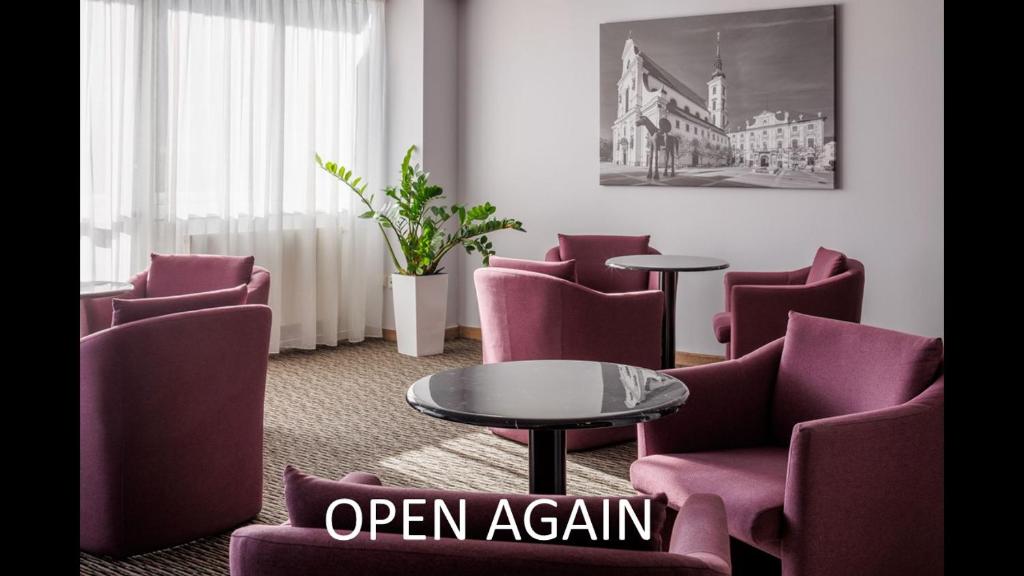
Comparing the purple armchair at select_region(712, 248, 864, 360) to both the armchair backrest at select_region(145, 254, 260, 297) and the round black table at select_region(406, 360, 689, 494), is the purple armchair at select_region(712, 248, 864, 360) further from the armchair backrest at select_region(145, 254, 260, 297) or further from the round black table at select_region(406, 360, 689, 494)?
the armchair backrest at select_region(145, 254, 260, 297)

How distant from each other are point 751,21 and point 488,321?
3.24m

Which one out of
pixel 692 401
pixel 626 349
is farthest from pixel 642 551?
pixel 626 349

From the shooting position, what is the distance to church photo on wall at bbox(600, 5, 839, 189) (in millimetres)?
6363

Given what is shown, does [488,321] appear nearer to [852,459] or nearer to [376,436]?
[376,436]

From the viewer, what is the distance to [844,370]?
9.79ft

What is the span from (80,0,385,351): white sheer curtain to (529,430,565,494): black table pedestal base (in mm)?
4461

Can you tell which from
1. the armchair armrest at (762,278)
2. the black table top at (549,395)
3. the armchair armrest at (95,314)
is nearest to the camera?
the black table top at (549,395)

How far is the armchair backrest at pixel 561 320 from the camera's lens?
4418 mm

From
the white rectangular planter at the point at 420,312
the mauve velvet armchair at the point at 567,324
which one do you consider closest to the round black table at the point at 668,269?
the mauve velvet armchair at the point at 567,324

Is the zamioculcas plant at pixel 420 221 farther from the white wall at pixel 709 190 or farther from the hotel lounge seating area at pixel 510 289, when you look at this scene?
the white wall at pixel 709 190

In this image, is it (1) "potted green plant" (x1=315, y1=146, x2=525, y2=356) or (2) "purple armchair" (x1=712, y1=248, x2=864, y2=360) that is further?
(1) "potted green plant" (x1=315, y1=146, x2=525, y2=356)

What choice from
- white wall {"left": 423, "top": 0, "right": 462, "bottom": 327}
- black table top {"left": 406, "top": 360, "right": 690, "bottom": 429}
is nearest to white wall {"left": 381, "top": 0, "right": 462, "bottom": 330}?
white wall {"left": 423, "top": 0, "right": 462, "bottom": 327}

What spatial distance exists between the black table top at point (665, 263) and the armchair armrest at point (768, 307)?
18.0 inches

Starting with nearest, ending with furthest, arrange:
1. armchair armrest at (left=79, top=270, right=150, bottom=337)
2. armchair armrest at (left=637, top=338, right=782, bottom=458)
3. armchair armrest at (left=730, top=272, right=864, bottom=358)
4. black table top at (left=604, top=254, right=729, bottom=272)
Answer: armchair armrest at (left=637, top=338, right=782, bottom=458) → armchair armrest at (left=79, top=270, right=150, bottom=337) → armchair armrest at (left=730, top=272, right=864, bottom=358) → black table top at (left=604, top=254, right=729, bottom=272)
